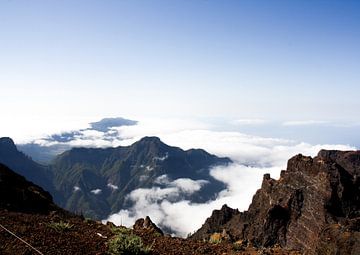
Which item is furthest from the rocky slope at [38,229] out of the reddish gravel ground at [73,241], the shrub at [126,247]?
the shrub at [126,247]

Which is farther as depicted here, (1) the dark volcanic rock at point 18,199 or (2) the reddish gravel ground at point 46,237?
(1) the dark volcanic rock at point 18,199

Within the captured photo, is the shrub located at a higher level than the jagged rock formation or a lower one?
higher

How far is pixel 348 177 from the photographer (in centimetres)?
8300

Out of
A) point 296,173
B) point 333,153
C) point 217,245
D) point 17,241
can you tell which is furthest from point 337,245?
point 333,153

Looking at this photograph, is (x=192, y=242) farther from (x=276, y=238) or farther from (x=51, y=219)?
(x=276, y=238)

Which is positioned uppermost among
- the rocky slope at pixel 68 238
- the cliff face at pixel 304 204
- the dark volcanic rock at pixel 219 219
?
the rocky slope at pixel 68 238

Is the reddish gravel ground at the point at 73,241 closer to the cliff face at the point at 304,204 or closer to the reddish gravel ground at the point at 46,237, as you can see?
the reddish gravel ground at the point at 46,237

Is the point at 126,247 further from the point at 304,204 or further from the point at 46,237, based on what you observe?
the point at 304,204

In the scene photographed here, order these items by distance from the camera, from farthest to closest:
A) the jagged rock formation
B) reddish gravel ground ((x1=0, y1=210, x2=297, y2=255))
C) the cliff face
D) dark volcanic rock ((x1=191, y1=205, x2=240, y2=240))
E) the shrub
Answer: dark volcanic rock ((x1=191, y1=205, x2=240, y2=240)) < the cliff face < the jagged rock formation < reddish gravel ground ((x1=0, y1=210, x2=297, y2=255)) < the shrub

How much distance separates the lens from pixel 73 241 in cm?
1659

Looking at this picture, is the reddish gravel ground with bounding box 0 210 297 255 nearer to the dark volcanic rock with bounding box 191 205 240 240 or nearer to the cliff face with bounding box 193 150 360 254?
the cliff face with bounding box 193 150 360 254

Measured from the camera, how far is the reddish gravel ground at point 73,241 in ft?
51.0

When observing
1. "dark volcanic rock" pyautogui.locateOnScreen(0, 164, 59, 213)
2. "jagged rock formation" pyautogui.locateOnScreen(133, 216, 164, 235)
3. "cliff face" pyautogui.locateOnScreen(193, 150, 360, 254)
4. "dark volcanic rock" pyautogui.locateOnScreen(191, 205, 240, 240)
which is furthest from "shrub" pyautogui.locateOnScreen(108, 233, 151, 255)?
"dark volcanic rock" pyautogui.locateOnScreen(191, 205, 240, 240)

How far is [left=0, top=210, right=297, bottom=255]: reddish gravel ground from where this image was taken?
1555 cm
